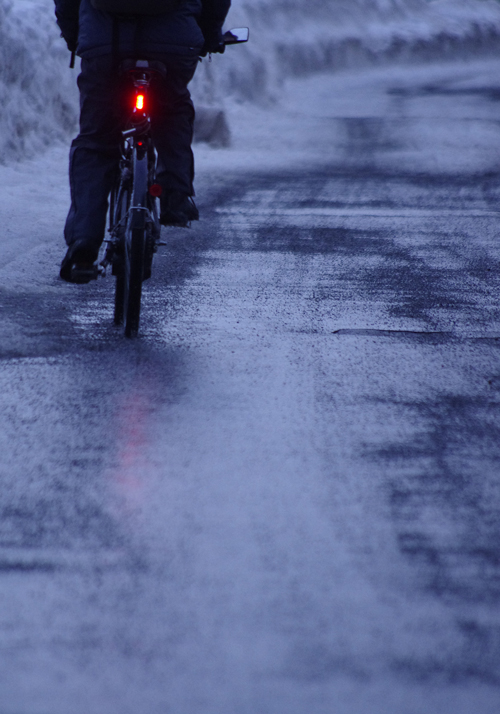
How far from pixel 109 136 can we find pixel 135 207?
1.72ft

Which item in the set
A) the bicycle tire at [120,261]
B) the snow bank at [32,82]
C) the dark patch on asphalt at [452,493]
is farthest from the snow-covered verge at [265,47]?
the dark patch on asphalt at [452,493]

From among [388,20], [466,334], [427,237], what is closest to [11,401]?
[466,334]

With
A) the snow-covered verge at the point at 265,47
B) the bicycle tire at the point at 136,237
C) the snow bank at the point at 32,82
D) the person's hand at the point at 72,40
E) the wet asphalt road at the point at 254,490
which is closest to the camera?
the wet asphalt road at the point at 254,490

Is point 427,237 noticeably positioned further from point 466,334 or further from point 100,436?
point 100,436

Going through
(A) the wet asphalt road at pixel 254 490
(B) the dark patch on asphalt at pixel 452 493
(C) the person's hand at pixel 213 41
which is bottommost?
(A) the wet asphalt road at pixel 254 490

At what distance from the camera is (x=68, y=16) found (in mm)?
3934

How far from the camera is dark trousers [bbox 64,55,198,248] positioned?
3775 millimetres

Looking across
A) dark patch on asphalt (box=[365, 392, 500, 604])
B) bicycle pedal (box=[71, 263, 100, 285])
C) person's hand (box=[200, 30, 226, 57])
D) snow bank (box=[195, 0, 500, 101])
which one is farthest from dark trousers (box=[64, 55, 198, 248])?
snow bank (box=[195, 0, 500, 101])

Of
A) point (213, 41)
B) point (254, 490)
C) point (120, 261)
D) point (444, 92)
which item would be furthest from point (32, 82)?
point (254, 490)

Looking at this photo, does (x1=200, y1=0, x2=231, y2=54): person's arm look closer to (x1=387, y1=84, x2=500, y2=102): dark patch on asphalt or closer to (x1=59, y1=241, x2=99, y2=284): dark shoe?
(x1=59, y1=241, x2=99, y2=284): dark shoe

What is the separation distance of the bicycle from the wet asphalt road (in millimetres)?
235

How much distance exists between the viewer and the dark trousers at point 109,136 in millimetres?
3775

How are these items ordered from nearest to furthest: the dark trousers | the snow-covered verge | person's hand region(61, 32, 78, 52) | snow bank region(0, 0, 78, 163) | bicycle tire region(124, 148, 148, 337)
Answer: bicycle tire region(124, 148, 148, 337)
the dark trousers
person's hand region(61, 32, 78, 52)
snow bank region(0, 0, 78, 163)
the snow-covered verge

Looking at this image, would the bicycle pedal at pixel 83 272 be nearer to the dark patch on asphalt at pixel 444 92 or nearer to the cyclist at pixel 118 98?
the cyclist at pixel 118 98
